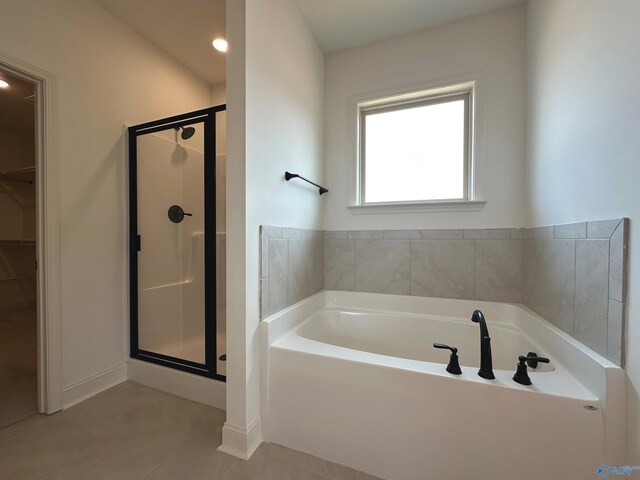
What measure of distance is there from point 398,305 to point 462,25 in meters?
2.17

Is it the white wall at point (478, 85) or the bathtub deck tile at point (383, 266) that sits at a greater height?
the white wall at point (478, 85)

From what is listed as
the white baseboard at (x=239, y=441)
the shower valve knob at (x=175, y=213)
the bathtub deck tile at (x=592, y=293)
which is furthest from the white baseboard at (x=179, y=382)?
the bathtub deck tile at (x=592, y=293)

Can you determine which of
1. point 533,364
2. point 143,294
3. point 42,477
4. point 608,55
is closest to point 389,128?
point 608,55

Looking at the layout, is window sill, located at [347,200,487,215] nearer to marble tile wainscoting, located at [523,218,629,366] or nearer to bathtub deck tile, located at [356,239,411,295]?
bathtub deck tile, located at [356,239,411,295]

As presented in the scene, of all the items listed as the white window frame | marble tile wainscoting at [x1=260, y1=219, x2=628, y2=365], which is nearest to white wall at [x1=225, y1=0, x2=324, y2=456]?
marble tile wainscoting at [x1=260, y1=219, x2=628, y2=365]

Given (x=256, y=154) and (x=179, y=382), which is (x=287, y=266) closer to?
(x=256, y=154)

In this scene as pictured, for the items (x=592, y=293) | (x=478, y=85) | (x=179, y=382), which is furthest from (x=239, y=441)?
(x=478, y=85)

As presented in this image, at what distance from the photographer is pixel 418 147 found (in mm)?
2143

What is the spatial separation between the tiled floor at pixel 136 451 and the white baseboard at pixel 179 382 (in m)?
0.08

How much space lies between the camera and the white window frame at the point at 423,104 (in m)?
1.93

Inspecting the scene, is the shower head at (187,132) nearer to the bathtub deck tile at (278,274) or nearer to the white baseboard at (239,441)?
the bathtub deck tile at (278,274)

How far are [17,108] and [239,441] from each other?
4327 mm

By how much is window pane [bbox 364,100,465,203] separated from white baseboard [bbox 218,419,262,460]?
1820 mm

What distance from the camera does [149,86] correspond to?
2195 mm
